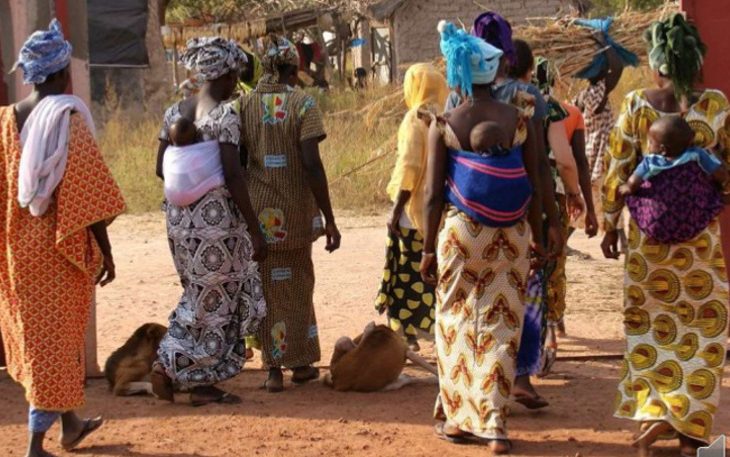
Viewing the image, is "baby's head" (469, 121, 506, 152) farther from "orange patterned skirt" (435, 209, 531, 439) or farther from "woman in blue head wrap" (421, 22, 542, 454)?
"orange patterned skirt" (435, 209, 531, 439)

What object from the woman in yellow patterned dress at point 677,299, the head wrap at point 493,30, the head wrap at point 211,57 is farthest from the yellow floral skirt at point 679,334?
the head wrap at point 211,57

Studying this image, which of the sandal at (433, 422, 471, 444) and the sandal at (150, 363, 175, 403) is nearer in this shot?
the sandal at (433, 422, 471, 444)

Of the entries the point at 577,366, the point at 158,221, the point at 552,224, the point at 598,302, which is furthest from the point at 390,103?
the point at 552,224

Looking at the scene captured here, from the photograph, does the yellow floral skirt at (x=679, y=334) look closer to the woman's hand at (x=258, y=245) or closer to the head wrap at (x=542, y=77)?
the head wrap at (x=542, y=77)

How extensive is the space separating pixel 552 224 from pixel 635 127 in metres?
0.61

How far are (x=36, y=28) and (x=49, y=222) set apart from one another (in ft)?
5.56

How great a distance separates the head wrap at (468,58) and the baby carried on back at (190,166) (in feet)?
4.73

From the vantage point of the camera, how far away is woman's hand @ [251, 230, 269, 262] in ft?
20.8

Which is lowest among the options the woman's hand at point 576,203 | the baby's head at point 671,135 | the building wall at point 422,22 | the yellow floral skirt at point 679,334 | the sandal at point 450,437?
the sandal at point 450,437

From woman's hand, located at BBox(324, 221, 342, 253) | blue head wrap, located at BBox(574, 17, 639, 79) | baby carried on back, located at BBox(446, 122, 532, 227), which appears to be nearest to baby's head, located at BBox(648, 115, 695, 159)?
baby carried on back, located at BBox(446, 122, 532, 227)

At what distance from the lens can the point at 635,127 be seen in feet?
17.8

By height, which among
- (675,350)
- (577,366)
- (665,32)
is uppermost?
(665,32)

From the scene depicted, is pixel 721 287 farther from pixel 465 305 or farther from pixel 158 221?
pixel 158 221

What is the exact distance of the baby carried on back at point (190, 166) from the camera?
627 centimetres
